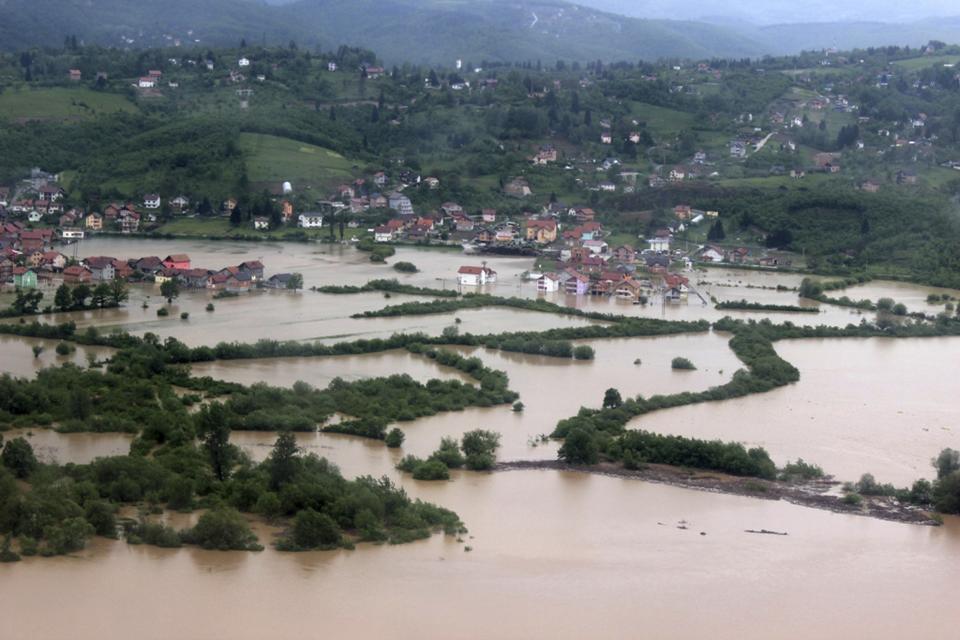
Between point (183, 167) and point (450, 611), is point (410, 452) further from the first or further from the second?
point (183, 167)

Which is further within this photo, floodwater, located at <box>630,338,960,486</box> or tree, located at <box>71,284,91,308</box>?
tree, located at <box>71,284,91,308</box>

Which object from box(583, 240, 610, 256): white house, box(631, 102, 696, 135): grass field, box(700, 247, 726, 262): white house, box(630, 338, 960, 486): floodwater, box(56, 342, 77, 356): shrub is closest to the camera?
box(630, 338, 960, 486): floodwater

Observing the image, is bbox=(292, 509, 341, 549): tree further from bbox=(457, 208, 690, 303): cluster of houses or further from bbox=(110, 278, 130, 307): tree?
bbox=(457, 208, 690, 303): cluster of houses

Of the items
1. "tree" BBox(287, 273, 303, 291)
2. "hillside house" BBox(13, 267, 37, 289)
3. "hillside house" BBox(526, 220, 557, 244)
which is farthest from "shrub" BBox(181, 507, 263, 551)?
"hillside house" BBox(526, 220, 557, 244)

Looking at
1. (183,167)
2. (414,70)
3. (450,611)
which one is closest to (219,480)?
(450,611)

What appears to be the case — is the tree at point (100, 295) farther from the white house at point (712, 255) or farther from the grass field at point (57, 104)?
the grass field at point (57, 104)

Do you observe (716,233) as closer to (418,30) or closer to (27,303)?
(27,303)
